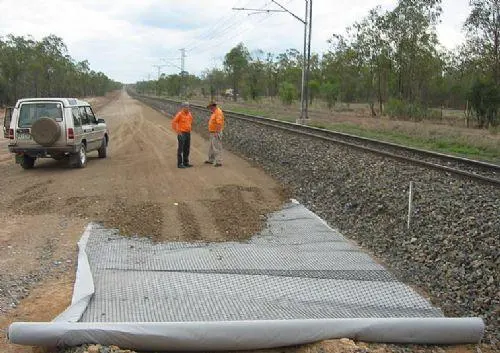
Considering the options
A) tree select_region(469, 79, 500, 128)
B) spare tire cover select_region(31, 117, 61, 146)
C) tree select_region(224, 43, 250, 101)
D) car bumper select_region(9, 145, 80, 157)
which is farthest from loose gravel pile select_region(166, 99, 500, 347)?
tree select_region(224, 43, 250, 101)

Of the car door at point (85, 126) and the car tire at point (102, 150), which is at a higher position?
the car door at point (85, 126)

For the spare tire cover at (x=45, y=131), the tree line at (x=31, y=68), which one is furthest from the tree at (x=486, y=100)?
the tree line at (x=31, y=68)

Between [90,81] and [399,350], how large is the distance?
127098 millimetres

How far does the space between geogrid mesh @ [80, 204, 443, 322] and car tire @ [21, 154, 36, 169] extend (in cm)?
754

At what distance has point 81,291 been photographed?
5.70 m

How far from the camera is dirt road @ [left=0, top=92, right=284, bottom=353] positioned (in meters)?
6.27

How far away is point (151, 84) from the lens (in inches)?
6909

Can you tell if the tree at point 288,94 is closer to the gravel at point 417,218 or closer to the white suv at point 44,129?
the gravel at point 417,218

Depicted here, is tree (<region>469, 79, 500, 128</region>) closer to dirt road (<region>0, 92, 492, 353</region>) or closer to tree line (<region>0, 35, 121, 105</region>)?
dirt road (<region>0, 92, 492, 353</region>)

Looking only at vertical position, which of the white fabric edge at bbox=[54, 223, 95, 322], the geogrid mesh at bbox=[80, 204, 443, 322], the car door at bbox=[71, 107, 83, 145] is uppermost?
the car door at bbox=[71, 107, 83, 145]

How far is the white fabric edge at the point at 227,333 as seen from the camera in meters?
4.37

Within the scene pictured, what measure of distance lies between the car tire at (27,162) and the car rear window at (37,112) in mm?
1027

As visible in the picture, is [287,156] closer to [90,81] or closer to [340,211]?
[340,211]

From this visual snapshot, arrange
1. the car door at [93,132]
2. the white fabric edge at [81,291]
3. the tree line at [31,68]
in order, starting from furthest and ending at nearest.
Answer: the tree line at [31,68] < the car door at [93,132] < the white fabric edge at [81,291]
